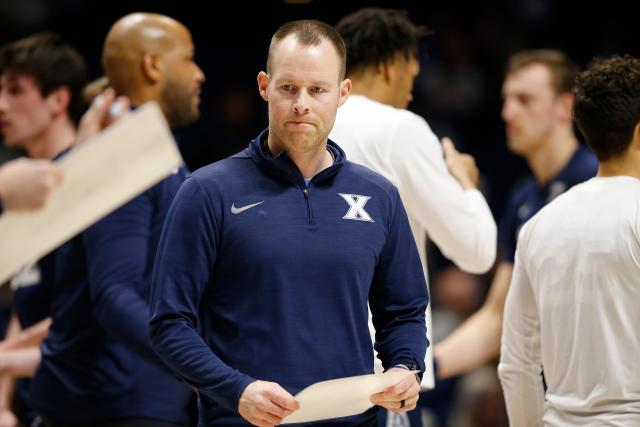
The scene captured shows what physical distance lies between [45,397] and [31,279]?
638mm

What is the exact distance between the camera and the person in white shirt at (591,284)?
3143mm

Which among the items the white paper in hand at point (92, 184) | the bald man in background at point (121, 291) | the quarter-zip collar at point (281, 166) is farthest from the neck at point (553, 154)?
the white paper in hand at point (92, 184)

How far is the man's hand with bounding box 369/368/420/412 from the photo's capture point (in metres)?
2.83

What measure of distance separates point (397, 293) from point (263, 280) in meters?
0.46

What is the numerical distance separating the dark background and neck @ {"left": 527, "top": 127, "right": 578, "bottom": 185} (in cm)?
286

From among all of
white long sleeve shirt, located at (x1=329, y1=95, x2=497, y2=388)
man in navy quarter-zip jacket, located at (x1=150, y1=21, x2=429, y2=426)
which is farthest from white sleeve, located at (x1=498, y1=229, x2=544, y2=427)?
man in navy quarter-zip jacket, located at (x1=150, y1=21, x2=429, y2=426)

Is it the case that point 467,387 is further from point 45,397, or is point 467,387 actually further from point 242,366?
point 242,366

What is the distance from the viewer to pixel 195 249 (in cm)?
286

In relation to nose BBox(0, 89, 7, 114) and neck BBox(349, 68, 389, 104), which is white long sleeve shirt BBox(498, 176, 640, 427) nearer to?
neck BBox(349, 68, 389, 104)

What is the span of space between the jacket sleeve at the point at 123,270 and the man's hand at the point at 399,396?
3.39ft

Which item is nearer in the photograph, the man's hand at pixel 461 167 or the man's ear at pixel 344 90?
the man's ear at pixel 344 90

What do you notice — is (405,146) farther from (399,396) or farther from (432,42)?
(432,42)

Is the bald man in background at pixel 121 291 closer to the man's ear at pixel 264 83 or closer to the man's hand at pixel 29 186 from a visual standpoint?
the man's ear at pixel 264 83

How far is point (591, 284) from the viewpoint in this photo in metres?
3.17
